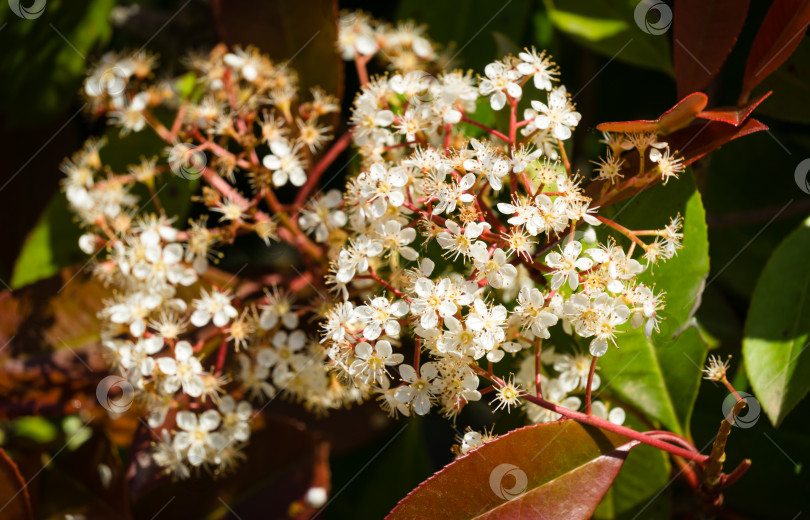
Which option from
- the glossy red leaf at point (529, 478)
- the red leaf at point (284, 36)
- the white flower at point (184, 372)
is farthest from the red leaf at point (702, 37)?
the white flower at point (184, 372)

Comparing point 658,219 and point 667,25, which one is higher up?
point 667,25

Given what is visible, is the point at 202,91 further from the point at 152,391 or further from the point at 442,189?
the point at 442,189

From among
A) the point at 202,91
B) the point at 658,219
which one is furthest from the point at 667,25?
the point at 202,91

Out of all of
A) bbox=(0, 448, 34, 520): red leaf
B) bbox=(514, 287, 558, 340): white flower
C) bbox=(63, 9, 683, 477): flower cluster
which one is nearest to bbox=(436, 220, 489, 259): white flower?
bbox=(63, 9, 683, 477): flower cluster

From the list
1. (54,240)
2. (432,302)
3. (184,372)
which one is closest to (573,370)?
(432,302)

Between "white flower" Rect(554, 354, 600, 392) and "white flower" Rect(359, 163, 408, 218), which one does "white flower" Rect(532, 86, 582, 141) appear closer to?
"white flower" Rect(359, 163, 408, 218)

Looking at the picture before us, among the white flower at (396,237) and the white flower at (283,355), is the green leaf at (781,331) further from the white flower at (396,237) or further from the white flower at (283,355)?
the white flower at (283,355)
